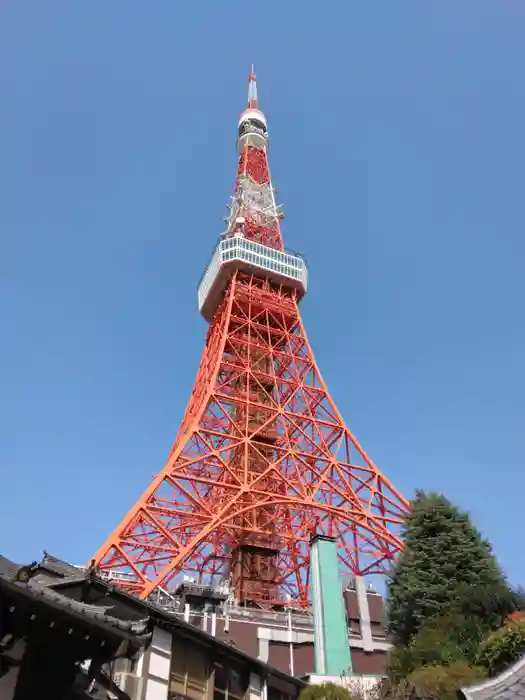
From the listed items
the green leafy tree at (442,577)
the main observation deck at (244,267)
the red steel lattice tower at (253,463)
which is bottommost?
the green leafy tree at (442,577)

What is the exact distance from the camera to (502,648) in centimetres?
772

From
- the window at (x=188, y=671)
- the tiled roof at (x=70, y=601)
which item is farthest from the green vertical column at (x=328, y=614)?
the tiled roof at (x=70, y=601)

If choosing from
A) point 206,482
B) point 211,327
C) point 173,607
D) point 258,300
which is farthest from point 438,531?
point 211,327

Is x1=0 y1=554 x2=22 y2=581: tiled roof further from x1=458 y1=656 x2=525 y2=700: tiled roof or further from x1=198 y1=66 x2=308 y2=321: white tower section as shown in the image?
x1=198 y1=66 x2=308 y2=321: white tower section

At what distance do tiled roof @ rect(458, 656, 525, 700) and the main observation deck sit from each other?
75.6 ft

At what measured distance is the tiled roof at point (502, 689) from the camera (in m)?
4.82

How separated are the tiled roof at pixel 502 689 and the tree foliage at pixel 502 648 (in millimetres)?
2472

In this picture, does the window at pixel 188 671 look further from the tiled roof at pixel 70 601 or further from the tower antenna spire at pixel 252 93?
the tower antenna spire at pixel 252 93

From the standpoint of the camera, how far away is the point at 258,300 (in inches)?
1066

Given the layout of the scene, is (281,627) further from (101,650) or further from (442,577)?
(101,650)

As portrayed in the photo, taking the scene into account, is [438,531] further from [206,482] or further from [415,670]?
[206,482]

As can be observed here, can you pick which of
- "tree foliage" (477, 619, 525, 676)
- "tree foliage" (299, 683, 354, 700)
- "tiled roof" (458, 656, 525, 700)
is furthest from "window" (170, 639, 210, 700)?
"tiled roof" (458, 656, 525, 700)

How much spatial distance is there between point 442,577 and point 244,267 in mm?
18966

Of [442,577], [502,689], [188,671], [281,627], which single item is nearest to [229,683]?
[188,671]
